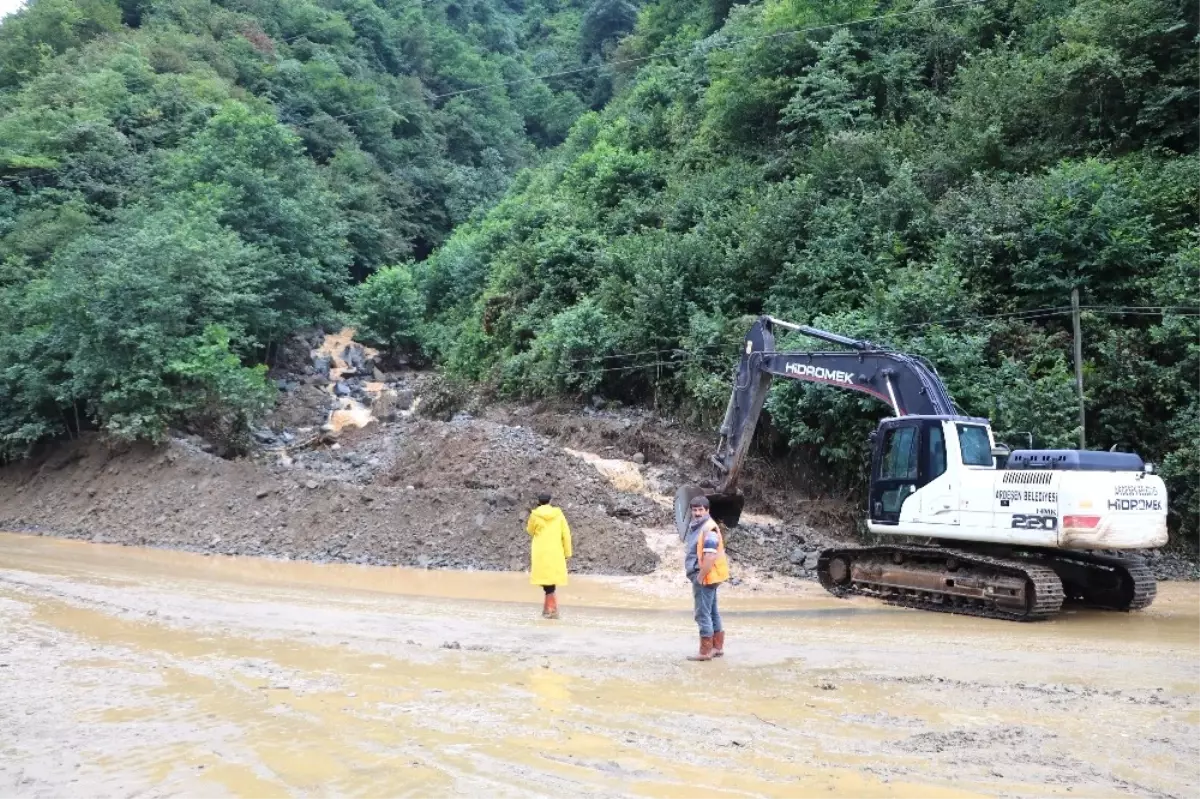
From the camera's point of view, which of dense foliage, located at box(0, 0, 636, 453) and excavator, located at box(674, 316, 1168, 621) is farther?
dense foliage, located at box(0, 0, 636, 453)

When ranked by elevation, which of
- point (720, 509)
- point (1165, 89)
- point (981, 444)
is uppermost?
point (1165, 89)

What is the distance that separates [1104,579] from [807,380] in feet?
15.6

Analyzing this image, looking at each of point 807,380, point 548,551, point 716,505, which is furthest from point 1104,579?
point 548,551

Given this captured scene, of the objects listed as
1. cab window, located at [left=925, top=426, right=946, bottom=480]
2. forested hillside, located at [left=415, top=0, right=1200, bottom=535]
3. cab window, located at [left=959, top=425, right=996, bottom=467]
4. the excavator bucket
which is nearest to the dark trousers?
cab window, located at [left=925, top=426, right=946, bottom=480]

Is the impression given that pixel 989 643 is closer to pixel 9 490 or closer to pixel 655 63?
pixel 9 490

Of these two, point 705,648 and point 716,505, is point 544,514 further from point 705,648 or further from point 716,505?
point 716,505

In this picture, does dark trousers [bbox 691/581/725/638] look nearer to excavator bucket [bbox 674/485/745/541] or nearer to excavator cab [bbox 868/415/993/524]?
excavator cab [bbox 868/415/993/524]

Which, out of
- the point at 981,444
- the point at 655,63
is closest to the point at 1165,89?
the point at 981,444

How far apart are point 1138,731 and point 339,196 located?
4211cm

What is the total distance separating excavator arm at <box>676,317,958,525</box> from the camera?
12727 millimetres

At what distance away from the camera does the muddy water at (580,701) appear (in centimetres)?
522

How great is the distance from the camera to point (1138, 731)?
6074 mm

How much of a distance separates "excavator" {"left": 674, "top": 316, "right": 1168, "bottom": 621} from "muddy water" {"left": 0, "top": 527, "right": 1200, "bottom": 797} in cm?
52

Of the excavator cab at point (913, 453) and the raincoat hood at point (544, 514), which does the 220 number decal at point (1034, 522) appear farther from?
the raincoat hood at point (544, 514)
